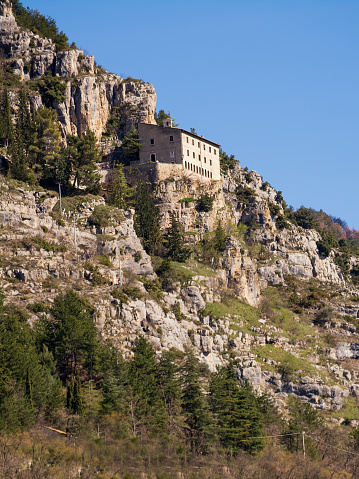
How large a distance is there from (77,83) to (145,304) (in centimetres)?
4188

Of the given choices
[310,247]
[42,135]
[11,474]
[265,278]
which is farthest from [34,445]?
[310,247]

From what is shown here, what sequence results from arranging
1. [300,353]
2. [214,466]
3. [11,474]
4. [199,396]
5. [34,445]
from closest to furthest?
[11,474]
[34,445]
[214,466]
[199,396]
[300,353]

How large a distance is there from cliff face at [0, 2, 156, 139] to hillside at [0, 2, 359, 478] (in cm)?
24

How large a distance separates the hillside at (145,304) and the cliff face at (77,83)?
9.6 inches

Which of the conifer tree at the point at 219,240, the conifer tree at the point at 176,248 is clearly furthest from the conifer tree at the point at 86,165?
the conifer tree at the point at 219,240

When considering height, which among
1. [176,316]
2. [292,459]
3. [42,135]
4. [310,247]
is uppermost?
[42,135]

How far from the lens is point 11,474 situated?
174ft

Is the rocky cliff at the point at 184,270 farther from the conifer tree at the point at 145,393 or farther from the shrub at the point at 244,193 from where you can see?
the conifer tree at the point at 145,393

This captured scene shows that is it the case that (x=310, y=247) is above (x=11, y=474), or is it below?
above

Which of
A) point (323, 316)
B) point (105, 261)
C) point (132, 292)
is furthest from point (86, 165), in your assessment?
point (323, 316)

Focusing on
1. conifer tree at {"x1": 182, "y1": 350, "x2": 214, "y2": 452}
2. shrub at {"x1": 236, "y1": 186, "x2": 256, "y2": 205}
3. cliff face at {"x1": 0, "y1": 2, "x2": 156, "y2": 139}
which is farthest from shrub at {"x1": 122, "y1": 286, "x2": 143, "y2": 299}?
shrub at {"x1": 236, "y1": 186, "x2": 256, "y2": 205}

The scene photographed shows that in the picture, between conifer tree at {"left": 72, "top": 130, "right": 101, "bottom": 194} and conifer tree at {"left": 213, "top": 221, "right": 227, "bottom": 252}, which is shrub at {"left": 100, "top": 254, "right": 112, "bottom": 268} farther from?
conifer tree at {"left": 213, "top": 221, "right": 227, "bottom": 252}

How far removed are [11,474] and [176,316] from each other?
4301 centimetres

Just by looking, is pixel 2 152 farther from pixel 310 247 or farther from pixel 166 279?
pixel 310 247
